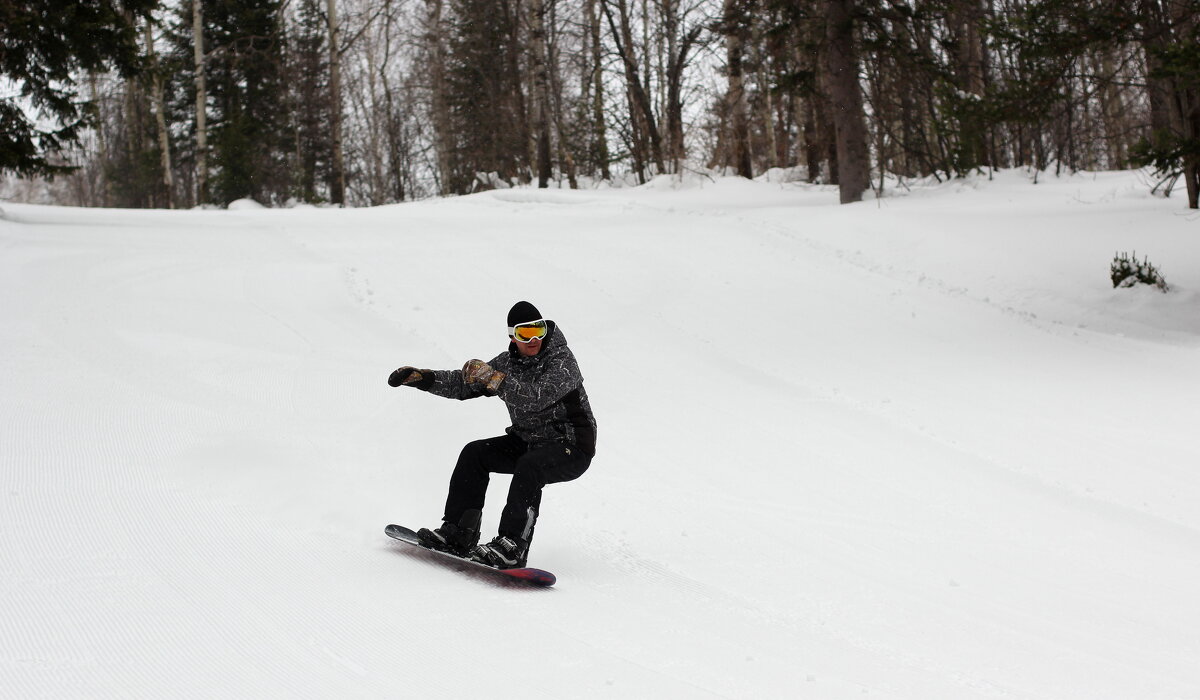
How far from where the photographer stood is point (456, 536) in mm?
5191

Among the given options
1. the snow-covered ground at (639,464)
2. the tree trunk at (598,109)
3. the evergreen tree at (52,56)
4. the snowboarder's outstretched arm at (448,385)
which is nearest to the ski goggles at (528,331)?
the snowboarder's outstretched arm at (448,385)

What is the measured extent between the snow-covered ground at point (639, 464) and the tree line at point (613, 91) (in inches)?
107

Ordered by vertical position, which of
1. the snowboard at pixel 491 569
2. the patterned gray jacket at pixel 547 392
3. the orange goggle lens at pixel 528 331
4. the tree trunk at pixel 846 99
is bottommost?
the snowboard at pixel 491 569

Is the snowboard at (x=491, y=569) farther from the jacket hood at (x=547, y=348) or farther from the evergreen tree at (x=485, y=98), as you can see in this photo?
the evergreen tree at (x=485, y=98)

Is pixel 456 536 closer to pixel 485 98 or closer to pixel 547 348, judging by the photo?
pixel 547 348

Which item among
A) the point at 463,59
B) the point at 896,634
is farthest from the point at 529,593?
the point at 463,59

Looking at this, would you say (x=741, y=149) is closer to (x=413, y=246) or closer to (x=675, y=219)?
(x=675, y=219)

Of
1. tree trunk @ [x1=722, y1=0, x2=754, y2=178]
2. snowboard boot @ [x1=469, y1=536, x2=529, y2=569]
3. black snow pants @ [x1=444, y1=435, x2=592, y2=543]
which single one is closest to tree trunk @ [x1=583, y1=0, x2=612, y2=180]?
tree trunk @ [x1=722, y1=0, x2=754, y2=178]

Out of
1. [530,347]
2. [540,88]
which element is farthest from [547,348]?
[540,88]

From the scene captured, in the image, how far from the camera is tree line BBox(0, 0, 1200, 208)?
12.5 meters

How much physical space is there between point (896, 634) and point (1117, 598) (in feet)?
5.30

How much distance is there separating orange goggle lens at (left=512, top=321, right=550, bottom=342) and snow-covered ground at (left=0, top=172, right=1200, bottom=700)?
1.36 meters

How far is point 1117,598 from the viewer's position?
526 cm

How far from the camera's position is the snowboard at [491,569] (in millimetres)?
4836
